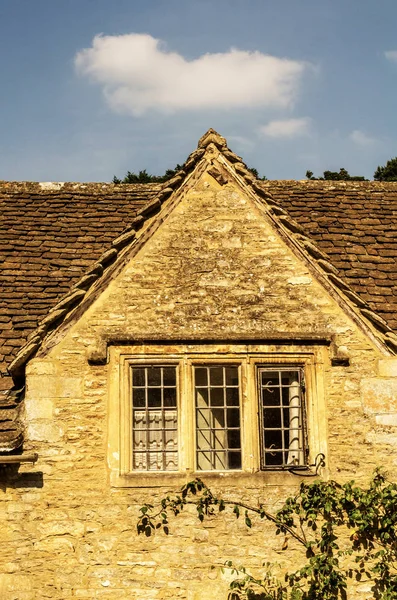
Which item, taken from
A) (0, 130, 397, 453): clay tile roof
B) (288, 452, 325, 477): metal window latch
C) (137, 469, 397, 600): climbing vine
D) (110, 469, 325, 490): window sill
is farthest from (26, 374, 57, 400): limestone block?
(288, 452, 325, 477): metal window latch

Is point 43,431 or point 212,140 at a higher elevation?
Answer: point 212,140

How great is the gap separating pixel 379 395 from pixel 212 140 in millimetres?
4333

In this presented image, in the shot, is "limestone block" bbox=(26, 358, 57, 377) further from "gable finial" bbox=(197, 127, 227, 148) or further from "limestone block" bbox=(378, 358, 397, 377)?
"limestone block" bbox=(378, 358, 397, 377)

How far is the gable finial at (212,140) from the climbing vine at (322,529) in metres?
4.79

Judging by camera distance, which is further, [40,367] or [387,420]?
[387,420]

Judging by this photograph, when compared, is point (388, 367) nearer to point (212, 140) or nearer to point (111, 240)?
point (212, 140)

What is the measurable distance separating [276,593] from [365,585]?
1.13m

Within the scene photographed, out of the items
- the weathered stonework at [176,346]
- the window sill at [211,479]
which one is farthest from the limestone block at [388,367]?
the window sill at [211,479]

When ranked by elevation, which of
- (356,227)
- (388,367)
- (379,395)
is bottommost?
(379,395)

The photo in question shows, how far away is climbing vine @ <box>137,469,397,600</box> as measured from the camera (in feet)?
30.3

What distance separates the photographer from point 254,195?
1063 centimetres

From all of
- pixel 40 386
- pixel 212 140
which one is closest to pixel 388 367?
pixel 212 140

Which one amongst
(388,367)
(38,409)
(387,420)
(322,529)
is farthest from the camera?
(388,367)

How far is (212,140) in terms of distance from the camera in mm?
10984
